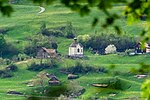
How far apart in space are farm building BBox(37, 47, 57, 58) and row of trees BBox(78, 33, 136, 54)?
29.5 ft

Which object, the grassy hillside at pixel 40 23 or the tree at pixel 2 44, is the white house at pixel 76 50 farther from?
the tree at pixel 2 44

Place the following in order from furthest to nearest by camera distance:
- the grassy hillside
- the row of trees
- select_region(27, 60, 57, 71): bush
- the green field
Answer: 1. the grassy hillside
2. the row of trees
3. select_region(27, 60, 57, 71): bush
4. the green field

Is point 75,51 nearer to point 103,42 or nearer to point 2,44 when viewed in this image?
point 103,42

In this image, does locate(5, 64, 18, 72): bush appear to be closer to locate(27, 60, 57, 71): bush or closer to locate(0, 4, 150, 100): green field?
locate(0, 4, 150, 100): green field

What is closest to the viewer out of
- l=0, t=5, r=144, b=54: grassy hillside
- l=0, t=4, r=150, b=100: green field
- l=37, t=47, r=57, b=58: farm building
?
l=0, t=4, r=150, b=100: green field

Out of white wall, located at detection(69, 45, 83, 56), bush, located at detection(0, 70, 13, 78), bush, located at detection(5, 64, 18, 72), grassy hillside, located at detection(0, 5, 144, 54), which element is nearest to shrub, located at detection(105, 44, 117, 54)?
grassy hillside, located at detection(0, 5, 144, 54)

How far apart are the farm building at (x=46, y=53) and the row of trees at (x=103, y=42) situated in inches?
354

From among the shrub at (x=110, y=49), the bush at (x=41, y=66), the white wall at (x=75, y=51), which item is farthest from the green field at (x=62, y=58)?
the shrub at (x=110, y=49)

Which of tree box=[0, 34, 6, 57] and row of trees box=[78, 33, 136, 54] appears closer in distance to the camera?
tree box=[0, 34, 6, 57]

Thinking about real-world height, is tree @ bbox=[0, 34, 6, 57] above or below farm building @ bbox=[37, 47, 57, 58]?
above

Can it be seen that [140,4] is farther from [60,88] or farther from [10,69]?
[10,69]

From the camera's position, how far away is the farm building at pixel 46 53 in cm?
12914

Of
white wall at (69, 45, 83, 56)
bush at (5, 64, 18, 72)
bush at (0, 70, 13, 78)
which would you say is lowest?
white wall at (69, 45, 83, 56)

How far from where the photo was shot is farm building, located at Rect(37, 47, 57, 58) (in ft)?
424
